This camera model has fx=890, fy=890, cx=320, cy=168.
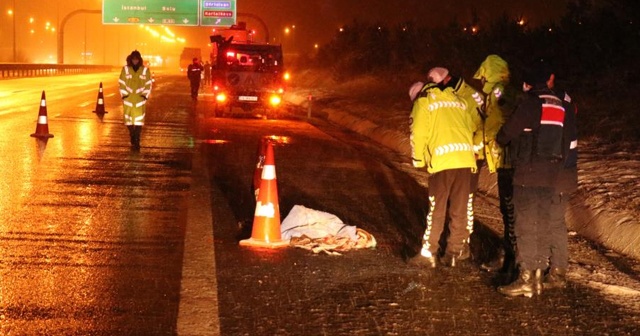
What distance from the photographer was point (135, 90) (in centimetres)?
1661

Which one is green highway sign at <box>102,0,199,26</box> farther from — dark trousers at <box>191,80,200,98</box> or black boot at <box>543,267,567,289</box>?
black boot at <box>543,267,567,289</box>

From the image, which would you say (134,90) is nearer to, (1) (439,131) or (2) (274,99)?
(1) (439,131)

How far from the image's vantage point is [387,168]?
15.6m

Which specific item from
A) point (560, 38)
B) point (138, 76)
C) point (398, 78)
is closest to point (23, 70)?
point (398, 78)

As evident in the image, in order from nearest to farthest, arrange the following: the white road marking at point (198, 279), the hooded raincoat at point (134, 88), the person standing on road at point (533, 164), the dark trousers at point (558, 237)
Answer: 1. the white road marking at point (198, 279)
2. the person standing on road at point (533, 164)
3. the dark trousers at point (558, 237)
4. the hooded raincoat at point (134, 88)

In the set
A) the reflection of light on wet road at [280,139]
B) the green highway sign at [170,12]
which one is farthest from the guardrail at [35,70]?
the reflection of light on wet road at [280,139]

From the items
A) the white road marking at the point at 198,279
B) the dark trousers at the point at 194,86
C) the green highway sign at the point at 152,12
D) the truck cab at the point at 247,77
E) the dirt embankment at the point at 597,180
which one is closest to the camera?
the white road marking at the point at 198,279

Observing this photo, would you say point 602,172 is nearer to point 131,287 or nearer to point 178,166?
point 178,166

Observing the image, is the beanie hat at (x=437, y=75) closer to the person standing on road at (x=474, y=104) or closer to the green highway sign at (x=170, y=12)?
the person standing on road at (x=474, y=104)


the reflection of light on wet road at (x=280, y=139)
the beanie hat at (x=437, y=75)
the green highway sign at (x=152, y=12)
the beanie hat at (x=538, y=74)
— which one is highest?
the green highway sign at (x=152, y=12)

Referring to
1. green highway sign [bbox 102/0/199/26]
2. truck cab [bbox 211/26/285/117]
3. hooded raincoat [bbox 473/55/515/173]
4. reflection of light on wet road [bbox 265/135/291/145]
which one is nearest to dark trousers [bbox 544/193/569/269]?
hooded raincoat [bbox 473/55/515/173]

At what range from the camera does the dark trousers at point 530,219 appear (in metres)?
6.82

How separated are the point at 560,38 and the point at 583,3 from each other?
139 centimetres

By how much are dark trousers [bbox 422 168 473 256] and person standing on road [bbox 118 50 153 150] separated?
984 centimetres
